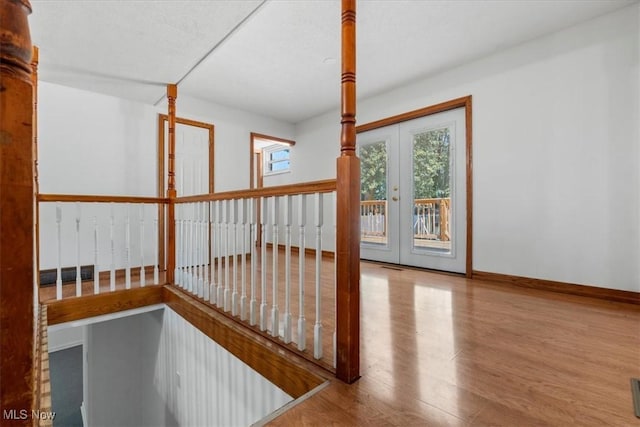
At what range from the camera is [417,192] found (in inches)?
142

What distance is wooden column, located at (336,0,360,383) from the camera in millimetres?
1267

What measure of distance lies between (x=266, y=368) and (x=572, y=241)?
2711mm

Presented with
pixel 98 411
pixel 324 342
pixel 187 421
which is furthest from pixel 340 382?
pixel 98 411

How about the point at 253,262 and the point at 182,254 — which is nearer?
the point at 253,262

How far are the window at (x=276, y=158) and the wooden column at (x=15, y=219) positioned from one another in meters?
4.98

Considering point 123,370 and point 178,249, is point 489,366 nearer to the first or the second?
point 178,249

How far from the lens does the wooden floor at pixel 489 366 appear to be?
1.08m

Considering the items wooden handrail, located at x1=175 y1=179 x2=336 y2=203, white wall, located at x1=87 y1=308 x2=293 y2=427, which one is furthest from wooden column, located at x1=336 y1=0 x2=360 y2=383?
white wall, located at x1=87 y1=308 x2=293 y2=427

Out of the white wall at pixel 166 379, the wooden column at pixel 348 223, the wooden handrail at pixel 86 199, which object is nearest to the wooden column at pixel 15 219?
the wooden column at pixel 348 223

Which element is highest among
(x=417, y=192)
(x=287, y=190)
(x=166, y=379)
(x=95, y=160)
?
(x=95, y=160)

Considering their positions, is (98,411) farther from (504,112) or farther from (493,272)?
(504,112)

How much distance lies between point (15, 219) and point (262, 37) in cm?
265

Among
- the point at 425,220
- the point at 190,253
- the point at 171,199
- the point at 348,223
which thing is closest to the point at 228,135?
the point at 171,199

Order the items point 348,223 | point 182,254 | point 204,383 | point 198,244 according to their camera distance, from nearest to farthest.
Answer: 1. point 348,223
2. point 204,383
3. point 198,244
4. point 182,254
